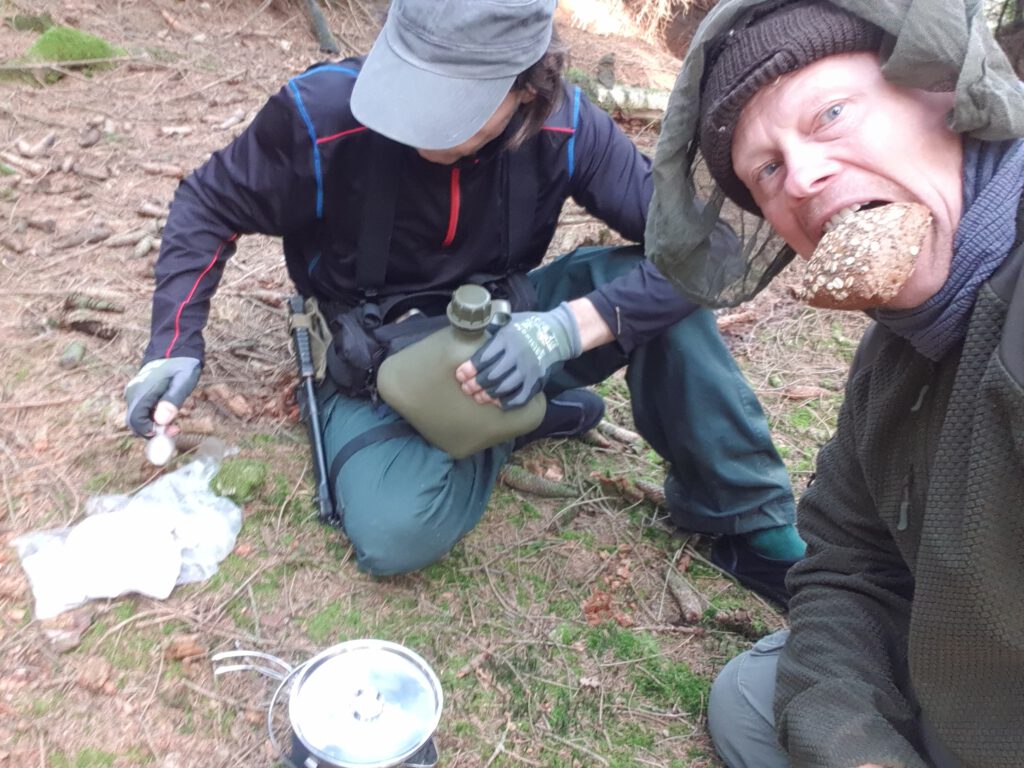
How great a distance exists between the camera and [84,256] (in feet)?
12.2

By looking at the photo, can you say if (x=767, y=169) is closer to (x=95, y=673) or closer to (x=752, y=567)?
(x=752, y=567)

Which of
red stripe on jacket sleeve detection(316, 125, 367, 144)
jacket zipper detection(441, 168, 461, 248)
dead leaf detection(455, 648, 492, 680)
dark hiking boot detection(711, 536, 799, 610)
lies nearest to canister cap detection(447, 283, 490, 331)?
jacket zipper detection(441, 168, 461, 248)

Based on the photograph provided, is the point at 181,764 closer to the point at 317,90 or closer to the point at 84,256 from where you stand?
the point at 317,90

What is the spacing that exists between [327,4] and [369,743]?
622 centimetres

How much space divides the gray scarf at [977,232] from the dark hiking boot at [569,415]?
1.93m

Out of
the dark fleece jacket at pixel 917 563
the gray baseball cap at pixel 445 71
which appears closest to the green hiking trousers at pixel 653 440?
the dark fleece jacket at pixel 917 563

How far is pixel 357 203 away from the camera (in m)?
2.61

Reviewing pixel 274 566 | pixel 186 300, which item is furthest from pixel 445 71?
pixel 274 566

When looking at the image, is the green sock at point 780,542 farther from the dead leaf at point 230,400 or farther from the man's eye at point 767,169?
the dead leaf at point 230,400

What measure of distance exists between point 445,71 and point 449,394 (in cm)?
88

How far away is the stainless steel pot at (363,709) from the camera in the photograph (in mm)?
1856

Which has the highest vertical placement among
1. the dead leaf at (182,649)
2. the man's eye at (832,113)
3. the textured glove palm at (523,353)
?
the man's eye at (832,113)

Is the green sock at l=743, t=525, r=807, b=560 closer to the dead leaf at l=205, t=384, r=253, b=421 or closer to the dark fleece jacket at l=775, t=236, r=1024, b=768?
the dark fleece jacket at l=775, t=236, r=1024, b=768

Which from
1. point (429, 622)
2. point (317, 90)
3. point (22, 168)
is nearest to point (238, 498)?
point (429, 622)
